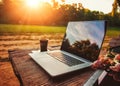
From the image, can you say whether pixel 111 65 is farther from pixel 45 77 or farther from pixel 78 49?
pixel 78 49

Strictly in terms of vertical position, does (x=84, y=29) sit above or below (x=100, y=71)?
above

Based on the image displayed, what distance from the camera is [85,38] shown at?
112cm

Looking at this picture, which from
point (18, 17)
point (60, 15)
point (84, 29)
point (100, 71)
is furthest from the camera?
point (60, 15)

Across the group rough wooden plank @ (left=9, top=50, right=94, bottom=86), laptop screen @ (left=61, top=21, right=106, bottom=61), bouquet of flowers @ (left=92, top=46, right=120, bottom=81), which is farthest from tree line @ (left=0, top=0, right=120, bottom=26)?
bouquet of flowers @ (left=92, top=46, right=120, bottom=81)

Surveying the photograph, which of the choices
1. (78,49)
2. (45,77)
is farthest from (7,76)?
(45,77)

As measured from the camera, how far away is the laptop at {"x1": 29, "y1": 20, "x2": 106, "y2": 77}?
0.88 metres

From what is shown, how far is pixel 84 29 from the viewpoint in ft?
3.84

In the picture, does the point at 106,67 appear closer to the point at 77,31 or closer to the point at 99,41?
the point at 99,41

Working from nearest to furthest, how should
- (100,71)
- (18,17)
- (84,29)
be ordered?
(100,71), (84,29), (18,17)

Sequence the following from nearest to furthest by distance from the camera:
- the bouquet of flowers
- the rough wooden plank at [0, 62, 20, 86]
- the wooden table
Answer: the bouquet of flowers < the wooden table < the rough wooden plank at [0, 62, 20, 86]

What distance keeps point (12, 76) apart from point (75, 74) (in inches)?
77.6

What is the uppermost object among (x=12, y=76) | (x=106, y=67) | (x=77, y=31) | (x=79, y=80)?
(x=77, y=31)

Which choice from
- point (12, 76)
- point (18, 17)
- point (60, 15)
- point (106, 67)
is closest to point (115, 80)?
point (106, 67)

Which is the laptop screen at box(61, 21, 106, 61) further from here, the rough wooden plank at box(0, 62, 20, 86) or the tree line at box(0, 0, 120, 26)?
the tree line at box(0, 0, 120, 26)
